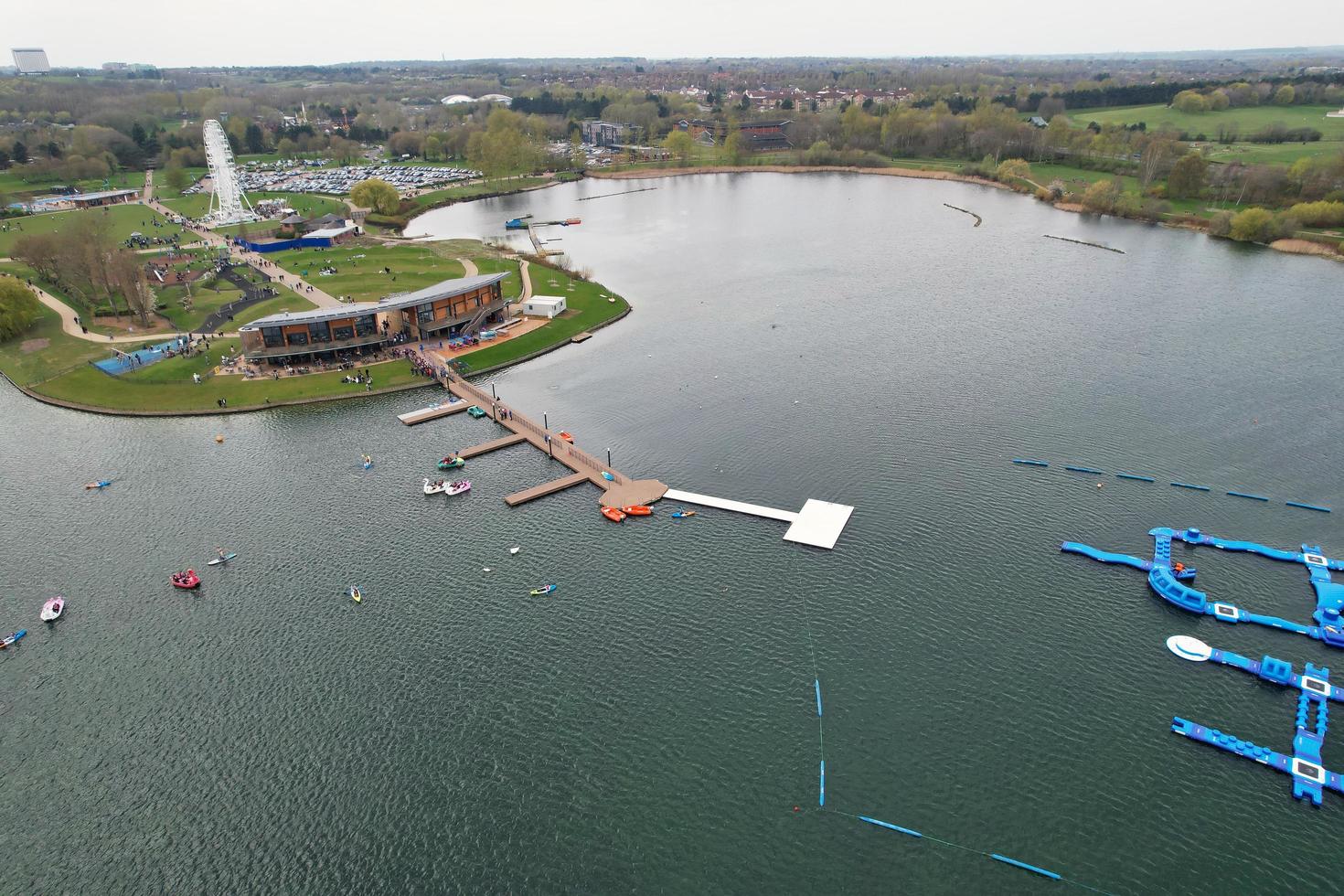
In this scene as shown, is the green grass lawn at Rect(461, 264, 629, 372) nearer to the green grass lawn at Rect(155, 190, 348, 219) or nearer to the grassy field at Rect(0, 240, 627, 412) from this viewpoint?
the grassy field at Rect(0, 240, 627, 412)

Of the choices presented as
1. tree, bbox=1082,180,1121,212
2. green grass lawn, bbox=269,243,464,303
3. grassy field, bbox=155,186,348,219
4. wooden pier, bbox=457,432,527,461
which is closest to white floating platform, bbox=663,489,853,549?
wooden pier, bbox=457,432,527,461

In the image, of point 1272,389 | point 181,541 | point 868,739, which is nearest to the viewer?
point 868,739

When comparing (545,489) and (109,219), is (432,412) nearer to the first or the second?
(545,489)

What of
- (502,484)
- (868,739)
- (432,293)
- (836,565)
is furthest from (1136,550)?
(432,293)

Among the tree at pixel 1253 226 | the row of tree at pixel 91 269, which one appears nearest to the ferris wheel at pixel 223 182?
the row of tree at pixel 91 269

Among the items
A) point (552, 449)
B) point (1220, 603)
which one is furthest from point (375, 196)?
point (1220, 603)

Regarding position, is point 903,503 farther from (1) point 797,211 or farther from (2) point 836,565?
(1) point 797,211

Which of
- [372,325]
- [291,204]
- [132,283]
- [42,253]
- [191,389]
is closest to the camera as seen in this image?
[191,389]

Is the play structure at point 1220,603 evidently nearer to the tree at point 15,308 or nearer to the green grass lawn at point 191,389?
the green grass lawn at point 191,389
